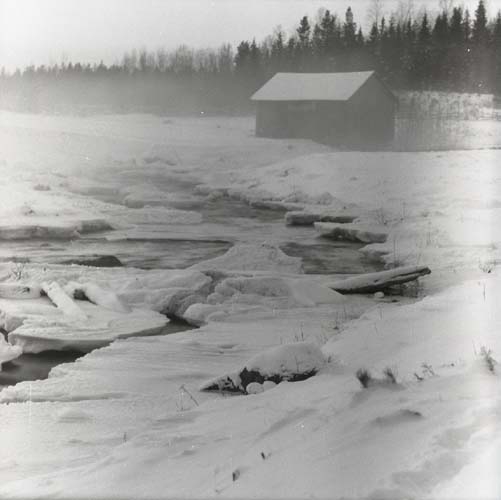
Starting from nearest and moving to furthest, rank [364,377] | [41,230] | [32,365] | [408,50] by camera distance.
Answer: [364,377]
[32,365]
[41,230]
[408,50]

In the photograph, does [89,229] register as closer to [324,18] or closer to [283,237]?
[283,237]

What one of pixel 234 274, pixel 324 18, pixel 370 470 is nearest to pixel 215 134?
pixel 324 18

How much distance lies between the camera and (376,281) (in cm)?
1155

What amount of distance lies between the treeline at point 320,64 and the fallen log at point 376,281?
32596mm

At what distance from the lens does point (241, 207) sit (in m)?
23.7

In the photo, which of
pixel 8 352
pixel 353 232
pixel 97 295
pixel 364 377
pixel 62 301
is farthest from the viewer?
pixel 353 232

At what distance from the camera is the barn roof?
135 feet

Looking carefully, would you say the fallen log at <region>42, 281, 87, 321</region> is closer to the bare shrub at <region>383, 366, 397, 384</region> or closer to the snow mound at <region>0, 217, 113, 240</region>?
the bare shrub at <region>383, 366, 397, 384</region>

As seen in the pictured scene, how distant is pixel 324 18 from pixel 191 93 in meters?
15.3

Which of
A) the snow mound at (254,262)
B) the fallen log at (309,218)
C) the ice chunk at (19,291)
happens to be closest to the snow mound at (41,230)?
the snow mound at (254,262)

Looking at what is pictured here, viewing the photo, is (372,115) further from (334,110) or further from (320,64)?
(320,64)

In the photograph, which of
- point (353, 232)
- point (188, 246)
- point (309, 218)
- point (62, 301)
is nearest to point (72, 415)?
point (62, 301)

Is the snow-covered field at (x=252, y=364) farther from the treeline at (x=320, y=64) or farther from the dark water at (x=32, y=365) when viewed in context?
the treeline at (x=320, y=64)

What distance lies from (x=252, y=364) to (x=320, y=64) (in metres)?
43.8
